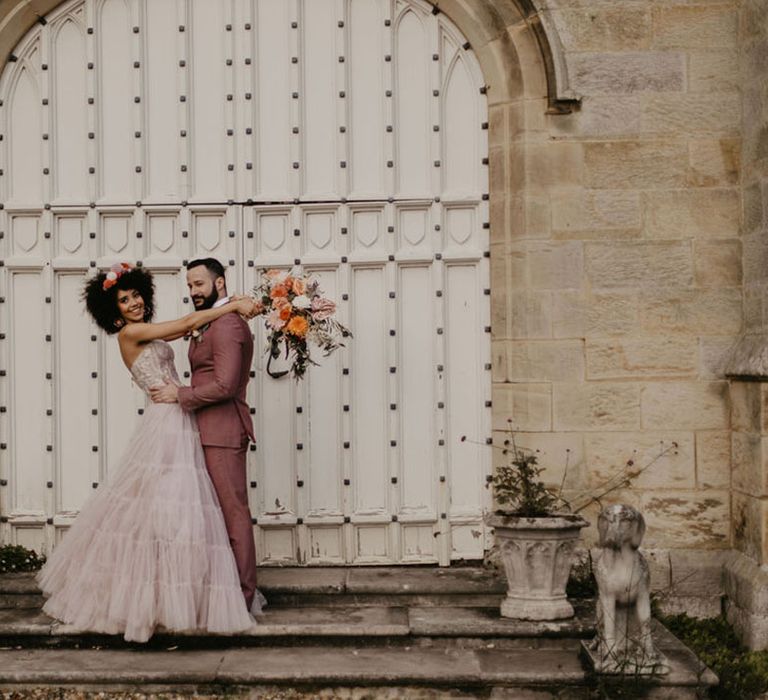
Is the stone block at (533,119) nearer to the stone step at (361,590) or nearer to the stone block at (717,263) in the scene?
the stone block at (717,263)

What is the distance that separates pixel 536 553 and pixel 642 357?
149 centimetres

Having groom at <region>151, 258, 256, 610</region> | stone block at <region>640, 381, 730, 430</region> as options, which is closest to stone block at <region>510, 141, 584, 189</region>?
stone block at <region>640, 381, 730, 430</region>

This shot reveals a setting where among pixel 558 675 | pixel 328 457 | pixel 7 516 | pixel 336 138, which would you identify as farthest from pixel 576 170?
pixel 7 516

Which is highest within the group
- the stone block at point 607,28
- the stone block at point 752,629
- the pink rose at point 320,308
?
the stone block at point 607,28

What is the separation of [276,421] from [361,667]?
2.17 meters

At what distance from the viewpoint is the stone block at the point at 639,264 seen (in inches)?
289

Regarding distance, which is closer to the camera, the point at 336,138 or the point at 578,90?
the point at 578,90

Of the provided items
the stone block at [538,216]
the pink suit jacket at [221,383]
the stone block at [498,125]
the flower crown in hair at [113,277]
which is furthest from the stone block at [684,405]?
the flower crown in hair at [113,277]

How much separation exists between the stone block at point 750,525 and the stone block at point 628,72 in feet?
8.12

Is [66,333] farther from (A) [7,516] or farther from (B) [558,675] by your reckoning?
(B) [558,675]

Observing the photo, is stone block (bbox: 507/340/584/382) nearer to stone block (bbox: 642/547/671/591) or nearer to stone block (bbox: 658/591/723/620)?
stone block (bbox: 642/547/671/591)

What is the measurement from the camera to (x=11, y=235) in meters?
7.92

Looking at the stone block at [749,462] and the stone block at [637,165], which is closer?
the stone block at [749,462]

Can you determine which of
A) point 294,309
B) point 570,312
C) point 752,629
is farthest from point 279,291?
point 752,629
